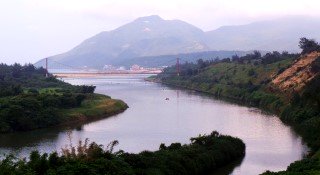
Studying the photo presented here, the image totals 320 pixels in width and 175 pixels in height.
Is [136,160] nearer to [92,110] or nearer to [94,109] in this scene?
[92,110]

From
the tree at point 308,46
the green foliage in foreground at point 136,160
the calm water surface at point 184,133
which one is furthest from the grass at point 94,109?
the tree at point 308,46

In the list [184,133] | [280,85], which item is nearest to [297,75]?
[280,85]

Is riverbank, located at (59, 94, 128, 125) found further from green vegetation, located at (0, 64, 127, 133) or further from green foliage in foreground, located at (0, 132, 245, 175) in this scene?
green foliage in foreground, located at (0, 132, 245, 175)

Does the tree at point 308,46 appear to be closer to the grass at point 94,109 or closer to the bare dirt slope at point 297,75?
the bare dirt slope at point 297,75

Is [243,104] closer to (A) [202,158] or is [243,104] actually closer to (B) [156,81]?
(A) [202,158]

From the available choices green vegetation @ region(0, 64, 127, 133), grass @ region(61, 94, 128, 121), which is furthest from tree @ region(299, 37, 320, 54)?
green vegetation @ region(0, 64, 127, 133)

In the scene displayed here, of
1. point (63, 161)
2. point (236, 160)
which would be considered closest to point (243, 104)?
point (236, 160)
